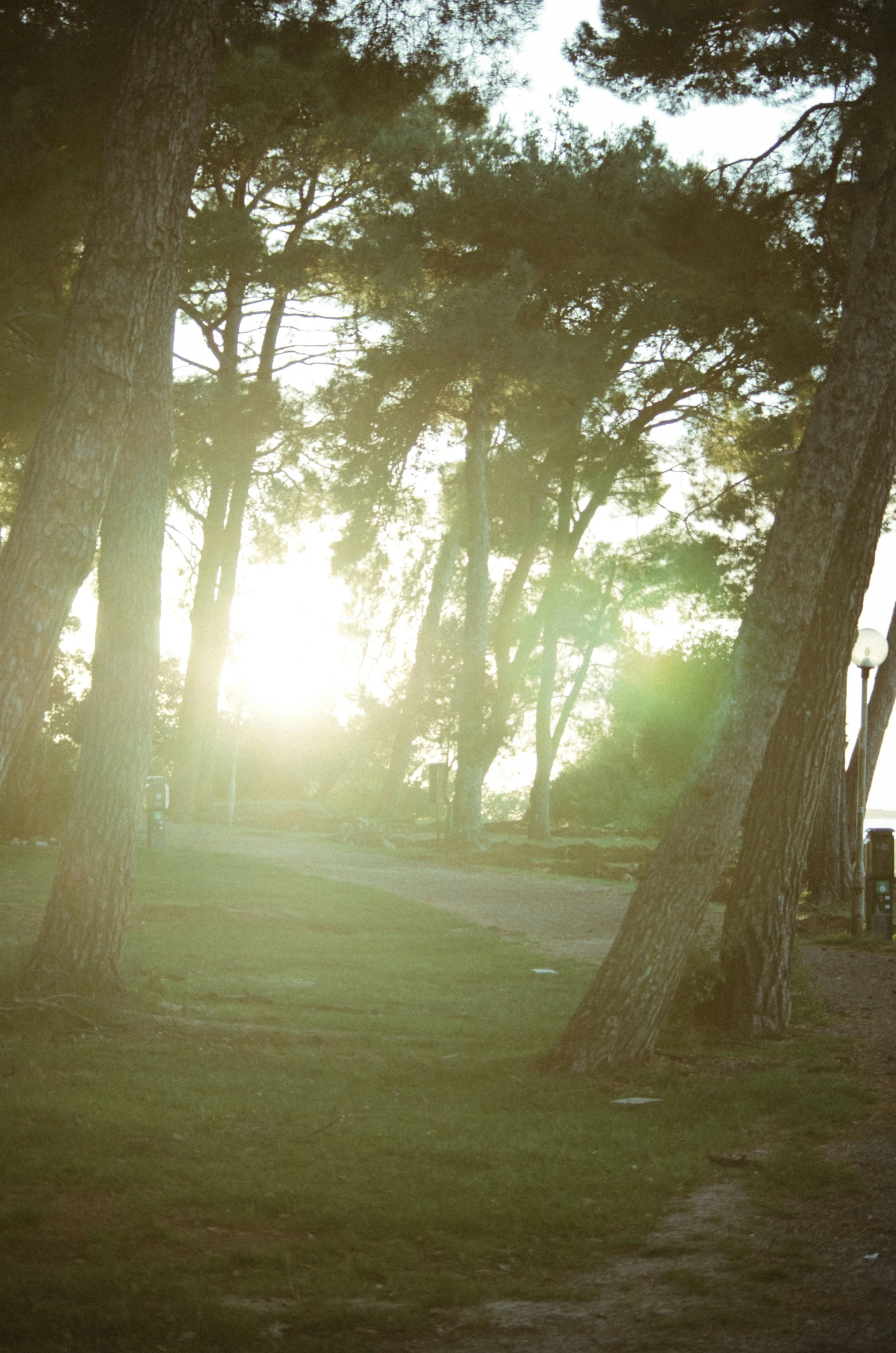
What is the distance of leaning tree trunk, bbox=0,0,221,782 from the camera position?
548 centimetres

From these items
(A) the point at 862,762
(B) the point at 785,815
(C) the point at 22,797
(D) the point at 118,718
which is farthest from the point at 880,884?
(C) the point at 22,797

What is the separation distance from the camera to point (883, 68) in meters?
7.50

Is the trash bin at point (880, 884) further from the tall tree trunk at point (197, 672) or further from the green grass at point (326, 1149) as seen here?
the tall tree trunk at point (197, 672)

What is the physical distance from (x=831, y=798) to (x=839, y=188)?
25.9ft

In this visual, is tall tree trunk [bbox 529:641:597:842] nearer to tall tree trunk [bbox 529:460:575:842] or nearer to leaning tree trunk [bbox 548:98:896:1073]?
tall tree trunk [bbox 529:460:575:842]

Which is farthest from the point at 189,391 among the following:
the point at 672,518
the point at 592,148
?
the point at 672,518

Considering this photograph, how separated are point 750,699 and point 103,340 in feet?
11.8

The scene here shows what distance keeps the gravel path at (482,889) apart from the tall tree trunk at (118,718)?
4355 millimetres

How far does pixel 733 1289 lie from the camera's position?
3443 millimetres

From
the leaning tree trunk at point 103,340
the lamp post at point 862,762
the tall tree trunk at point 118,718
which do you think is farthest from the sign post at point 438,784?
the leaning tree trunk at point 103,340

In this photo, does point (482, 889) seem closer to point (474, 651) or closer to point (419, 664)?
point (474, 651)

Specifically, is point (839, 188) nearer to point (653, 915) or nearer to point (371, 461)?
point (653, 915)

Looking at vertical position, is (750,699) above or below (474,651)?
below

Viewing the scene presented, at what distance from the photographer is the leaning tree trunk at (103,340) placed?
5480 millimetres
